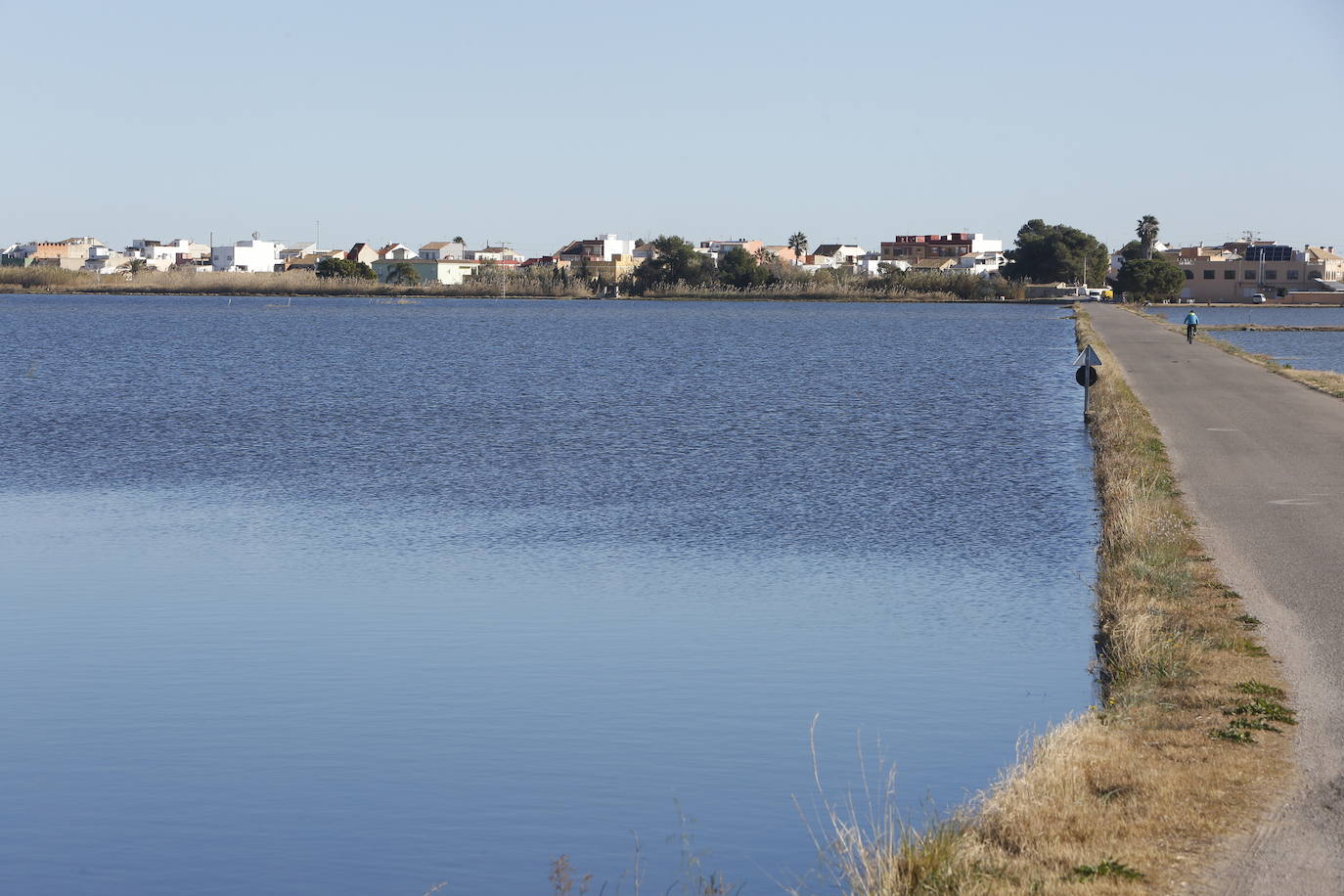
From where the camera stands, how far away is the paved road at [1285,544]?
9062mm

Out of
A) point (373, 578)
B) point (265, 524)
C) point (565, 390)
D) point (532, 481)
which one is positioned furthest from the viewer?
point (565, 390)

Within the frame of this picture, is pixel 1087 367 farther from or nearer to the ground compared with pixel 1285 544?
farther from the ground

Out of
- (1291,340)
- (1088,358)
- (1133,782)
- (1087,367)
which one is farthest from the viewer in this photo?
(1291,340)

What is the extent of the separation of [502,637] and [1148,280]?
16965 cm

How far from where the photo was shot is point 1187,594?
16.2 meters

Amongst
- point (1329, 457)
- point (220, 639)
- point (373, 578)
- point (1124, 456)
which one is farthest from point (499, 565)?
point (1329, 457)

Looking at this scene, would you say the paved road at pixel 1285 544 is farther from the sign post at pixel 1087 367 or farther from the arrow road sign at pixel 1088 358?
the arrow road sign at pixel 1088 358

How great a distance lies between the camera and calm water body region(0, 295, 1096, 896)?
1102 centimetres

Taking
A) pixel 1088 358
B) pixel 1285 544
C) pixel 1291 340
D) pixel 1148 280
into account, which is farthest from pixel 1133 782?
pixel 1148 280

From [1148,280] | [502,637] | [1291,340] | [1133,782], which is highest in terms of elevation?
[1148,280]

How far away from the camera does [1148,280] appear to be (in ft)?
578

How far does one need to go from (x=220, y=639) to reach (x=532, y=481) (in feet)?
43.5

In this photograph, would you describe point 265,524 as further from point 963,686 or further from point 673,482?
point 963,686

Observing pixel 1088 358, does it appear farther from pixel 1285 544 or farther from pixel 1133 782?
pixel 1133 782
